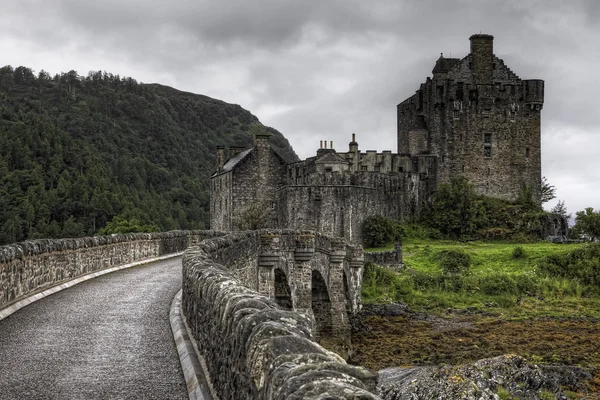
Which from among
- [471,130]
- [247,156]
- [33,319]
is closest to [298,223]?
[247,156]

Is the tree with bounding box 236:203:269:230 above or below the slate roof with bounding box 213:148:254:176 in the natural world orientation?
below

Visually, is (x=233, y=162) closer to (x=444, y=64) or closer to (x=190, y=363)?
(x=444, y=64)

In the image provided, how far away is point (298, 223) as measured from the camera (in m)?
51.6

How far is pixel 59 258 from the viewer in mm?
17781

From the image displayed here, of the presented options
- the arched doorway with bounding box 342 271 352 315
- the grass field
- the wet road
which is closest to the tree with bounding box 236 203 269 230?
the grass field

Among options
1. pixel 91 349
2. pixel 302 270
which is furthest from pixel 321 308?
pixel 91 349

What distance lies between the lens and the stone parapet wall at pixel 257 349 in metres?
4.42

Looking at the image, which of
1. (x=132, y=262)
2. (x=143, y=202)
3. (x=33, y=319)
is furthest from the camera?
(x=143, y=202)

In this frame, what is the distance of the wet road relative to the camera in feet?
27.6

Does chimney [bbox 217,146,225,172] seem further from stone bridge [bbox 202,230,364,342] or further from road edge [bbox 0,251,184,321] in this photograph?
road edge [bbox 0,251,184,321]

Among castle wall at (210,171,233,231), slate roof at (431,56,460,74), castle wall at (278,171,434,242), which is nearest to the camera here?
castle wall at (278,171,434,242)

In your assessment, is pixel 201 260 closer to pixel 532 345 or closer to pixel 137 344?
pixel 137 344

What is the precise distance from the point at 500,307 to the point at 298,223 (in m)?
15.5

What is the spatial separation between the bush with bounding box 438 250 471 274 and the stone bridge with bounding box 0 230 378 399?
60.7 ft
